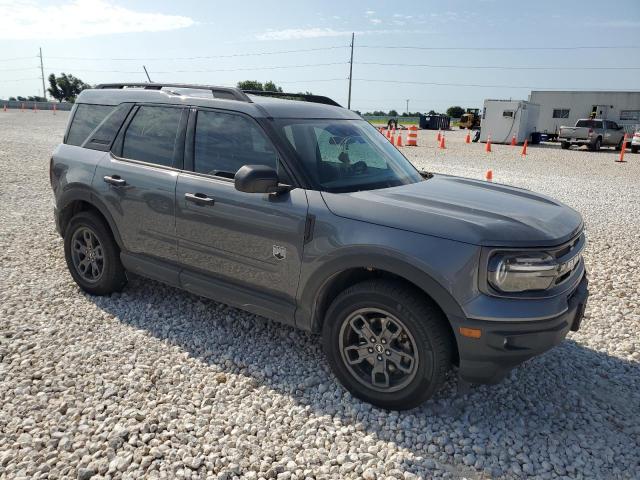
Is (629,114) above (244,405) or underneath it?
above

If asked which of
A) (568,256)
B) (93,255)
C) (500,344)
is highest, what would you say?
(568,256)

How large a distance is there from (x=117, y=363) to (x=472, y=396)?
8.15 ft

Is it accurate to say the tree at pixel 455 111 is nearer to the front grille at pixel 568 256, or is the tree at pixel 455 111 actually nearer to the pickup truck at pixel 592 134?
the pickup truck at pixel 592 134

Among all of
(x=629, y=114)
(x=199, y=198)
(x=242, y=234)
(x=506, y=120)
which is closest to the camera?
(x=242, y=234)

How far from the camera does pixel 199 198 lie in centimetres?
372

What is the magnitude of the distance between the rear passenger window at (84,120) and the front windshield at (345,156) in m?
2.01

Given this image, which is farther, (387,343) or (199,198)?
(199,198)

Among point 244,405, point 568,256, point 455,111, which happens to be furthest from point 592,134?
point 455,111

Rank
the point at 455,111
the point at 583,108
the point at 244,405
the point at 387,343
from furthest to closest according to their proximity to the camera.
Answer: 1. the point at 455,111
2. the point at 583,108
3. the point at 244,405
4. the point at 387,343

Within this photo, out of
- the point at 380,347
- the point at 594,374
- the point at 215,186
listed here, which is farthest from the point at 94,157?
the point at 594,374

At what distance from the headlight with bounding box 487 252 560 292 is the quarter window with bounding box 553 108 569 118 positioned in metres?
33.5

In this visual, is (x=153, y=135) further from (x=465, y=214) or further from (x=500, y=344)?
(x=500, y=344)

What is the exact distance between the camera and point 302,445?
2867mm

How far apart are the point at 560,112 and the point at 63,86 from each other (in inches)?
3381
